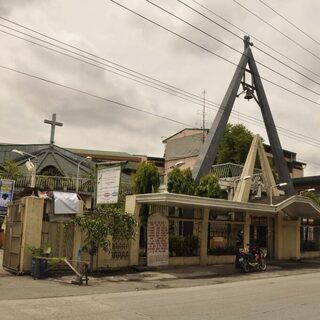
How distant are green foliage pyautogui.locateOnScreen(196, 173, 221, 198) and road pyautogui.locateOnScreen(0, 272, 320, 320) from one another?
1229cm

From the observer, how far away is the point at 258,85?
32.1 m

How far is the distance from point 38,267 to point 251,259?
10105 millimetres

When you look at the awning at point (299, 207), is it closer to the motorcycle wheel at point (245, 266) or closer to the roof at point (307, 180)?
the motorcycle wheel at point (245, 266)

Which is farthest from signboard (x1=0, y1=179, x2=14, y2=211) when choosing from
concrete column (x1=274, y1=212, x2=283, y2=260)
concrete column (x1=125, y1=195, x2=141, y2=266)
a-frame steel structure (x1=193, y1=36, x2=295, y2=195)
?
concrete column (x1=274, y1=212, x2=283, y2=260)

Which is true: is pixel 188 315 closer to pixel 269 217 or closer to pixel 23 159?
pixel 269 217

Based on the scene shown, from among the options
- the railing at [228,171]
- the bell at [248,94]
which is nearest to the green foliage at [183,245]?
the bell at [248,94]

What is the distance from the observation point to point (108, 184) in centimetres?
1959

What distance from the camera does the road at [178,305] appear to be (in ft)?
32.8

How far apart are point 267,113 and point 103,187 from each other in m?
16.4

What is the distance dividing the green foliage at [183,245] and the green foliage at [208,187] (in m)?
4.62

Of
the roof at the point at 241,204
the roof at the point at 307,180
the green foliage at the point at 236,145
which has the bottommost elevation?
the roof at the point at 241,204

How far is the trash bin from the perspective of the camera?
16.3 meters

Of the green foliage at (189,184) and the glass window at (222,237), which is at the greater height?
the green foliage at (189,184)

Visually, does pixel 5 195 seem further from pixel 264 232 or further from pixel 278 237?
pixel 278 237
